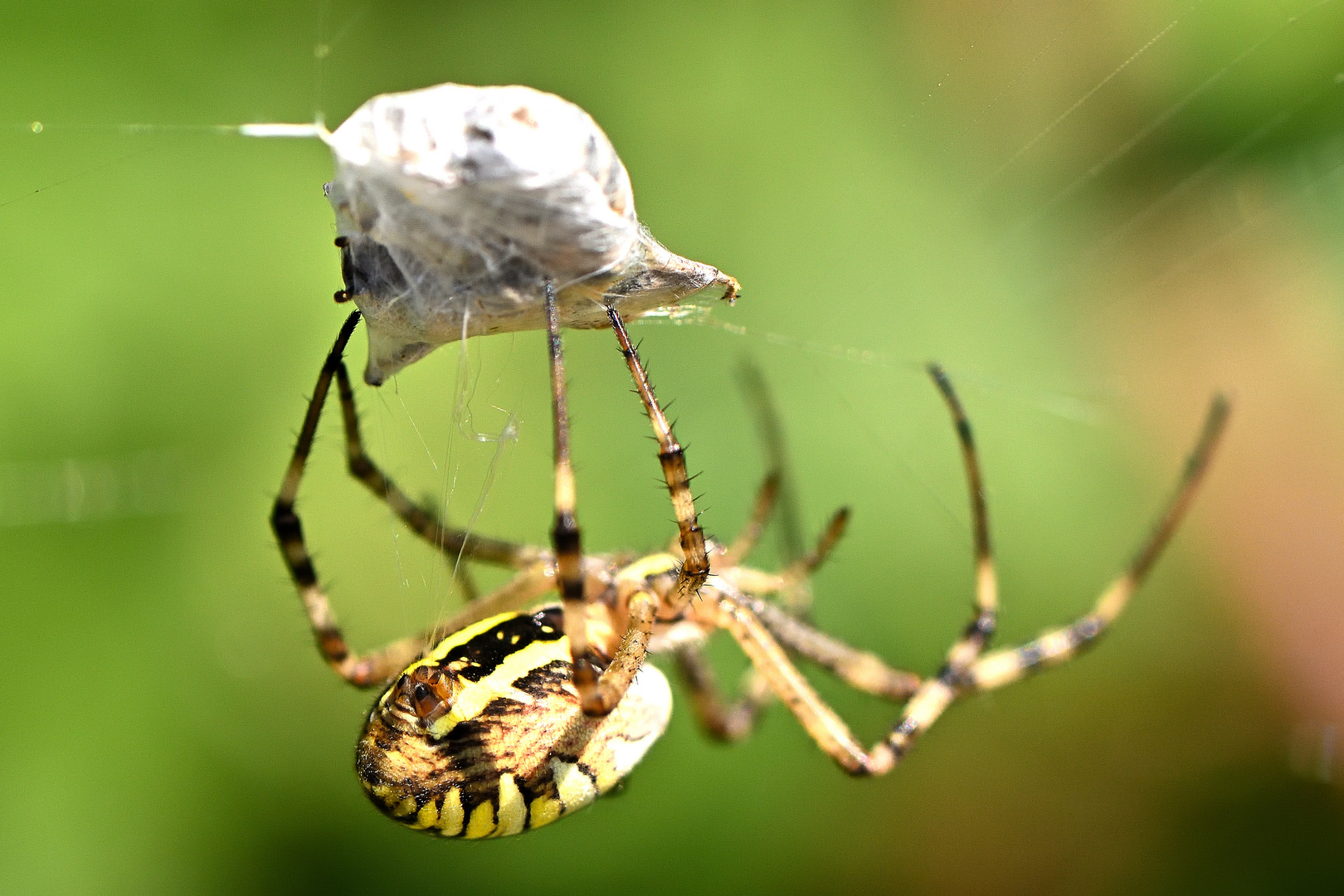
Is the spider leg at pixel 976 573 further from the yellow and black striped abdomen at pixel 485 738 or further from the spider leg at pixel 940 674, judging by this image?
the yellow and black striped abdomen at pixel 485 738

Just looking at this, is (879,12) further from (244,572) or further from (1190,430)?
(244,572)

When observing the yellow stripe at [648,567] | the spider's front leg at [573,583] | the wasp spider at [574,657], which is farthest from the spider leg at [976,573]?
the spider's front leg at [573,583]

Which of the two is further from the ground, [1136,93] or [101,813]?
[1136,93]

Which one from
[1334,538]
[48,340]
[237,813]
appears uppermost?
[48,340]

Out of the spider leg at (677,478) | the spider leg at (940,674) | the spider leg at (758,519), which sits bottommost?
the spider leg at (940,674)

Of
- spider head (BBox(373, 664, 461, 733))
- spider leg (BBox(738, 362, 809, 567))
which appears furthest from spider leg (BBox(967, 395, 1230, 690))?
spider head (BBox(373, 664, 461, 733))

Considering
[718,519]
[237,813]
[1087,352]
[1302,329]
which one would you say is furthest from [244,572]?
[1302,329]

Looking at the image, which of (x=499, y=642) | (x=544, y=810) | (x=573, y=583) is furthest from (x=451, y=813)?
(x=573, y=583)

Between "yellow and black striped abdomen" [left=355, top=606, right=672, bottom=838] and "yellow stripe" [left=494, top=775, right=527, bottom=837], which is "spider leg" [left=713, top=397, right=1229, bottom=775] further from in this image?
"yellow stripe" [left=494, top=775, right=527, bottom=837]
